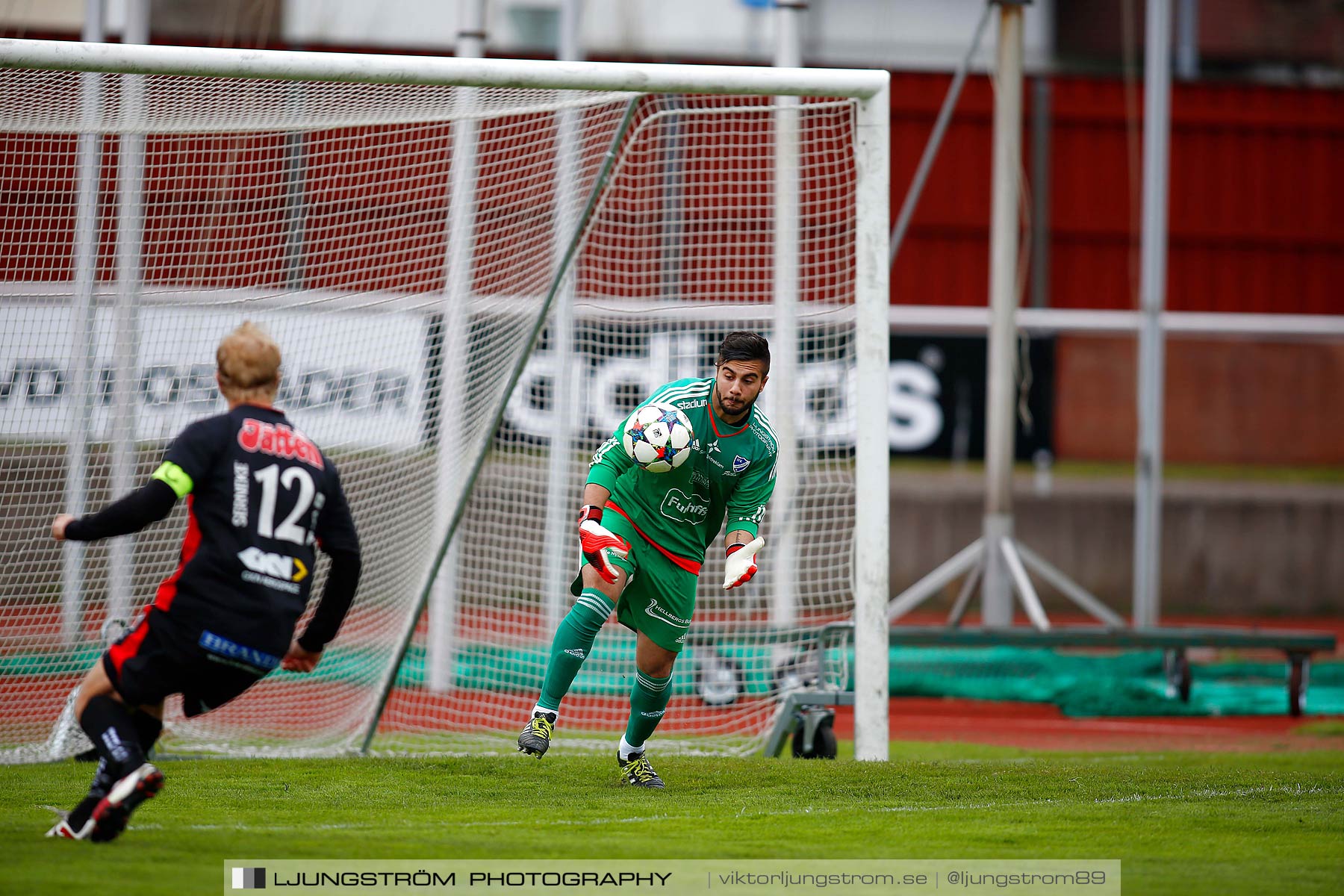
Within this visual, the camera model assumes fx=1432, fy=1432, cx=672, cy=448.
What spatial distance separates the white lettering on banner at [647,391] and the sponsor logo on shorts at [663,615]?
2.46m

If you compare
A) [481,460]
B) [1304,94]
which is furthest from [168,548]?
[1304,94]

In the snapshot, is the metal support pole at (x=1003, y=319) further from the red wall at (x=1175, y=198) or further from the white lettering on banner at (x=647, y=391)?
the red wall at (x=1175, y=198)

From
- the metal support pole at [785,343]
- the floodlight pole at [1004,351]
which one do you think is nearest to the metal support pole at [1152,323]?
the floodlight pole at [1004,351]

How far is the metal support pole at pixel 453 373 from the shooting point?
308 inches

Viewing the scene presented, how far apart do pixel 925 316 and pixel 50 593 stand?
35.5ft

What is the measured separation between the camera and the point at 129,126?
21.7 feet

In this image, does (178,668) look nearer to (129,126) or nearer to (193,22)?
(129,126)

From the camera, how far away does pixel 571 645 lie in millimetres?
5441

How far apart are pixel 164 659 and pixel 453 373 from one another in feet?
13.6

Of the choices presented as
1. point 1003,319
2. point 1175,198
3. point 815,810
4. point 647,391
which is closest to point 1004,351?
point 1003,319

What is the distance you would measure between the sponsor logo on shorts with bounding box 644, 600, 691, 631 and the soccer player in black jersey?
1.59 meters

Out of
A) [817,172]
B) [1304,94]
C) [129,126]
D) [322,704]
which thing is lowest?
[322,704]

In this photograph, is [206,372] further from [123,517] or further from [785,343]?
[123,517]

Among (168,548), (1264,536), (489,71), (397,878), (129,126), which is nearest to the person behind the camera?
(397,878)
